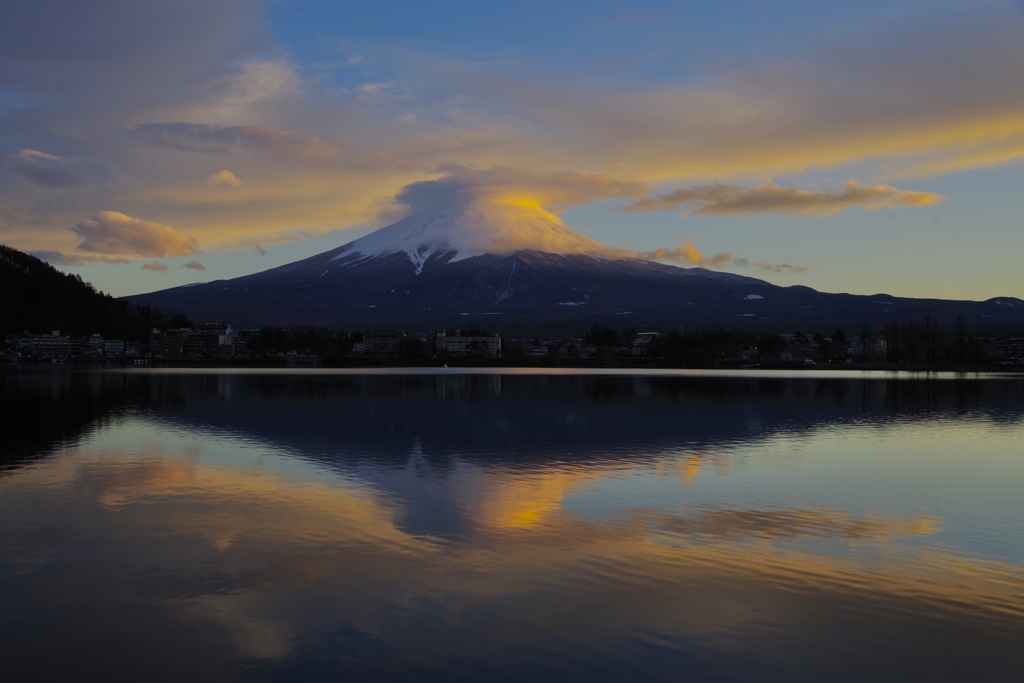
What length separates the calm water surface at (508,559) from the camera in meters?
7.72

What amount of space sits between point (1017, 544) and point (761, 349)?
14398 cm

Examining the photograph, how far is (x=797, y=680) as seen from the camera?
286 inches

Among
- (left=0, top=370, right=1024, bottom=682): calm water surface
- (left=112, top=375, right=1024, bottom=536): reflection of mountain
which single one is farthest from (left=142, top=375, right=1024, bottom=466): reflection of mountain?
(left=0, top=370, right=1024, bottom=682): calm water surface

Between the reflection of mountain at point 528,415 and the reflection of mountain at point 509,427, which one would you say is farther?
the reflection of mountain at point 528,415

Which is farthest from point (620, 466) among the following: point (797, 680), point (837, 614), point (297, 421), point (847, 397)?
point (847, 397)

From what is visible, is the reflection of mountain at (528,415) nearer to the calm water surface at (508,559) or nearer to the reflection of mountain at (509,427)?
the reflection of mountain at (509,427)

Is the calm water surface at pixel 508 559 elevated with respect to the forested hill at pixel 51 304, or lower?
lower

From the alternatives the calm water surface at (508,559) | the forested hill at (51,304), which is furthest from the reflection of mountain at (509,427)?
the forested hill at (51,304)

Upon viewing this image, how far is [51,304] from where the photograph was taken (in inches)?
6196

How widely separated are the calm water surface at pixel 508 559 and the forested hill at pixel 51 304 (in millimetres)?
147577

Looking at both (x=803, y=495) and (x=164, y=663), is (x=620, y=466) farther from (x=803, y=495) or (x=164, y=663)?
(x=164, y=663)

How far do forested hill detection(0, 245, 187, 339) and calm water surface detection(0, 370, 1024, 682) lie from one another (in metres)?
148

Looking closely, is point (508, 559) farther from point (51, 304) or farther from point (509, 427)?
point (51, 304)

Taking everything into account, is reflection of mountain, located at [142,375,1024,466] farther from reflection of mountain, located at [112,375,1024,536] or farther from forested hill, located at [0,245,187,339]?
forested hill, located at [0,245,187,339]
